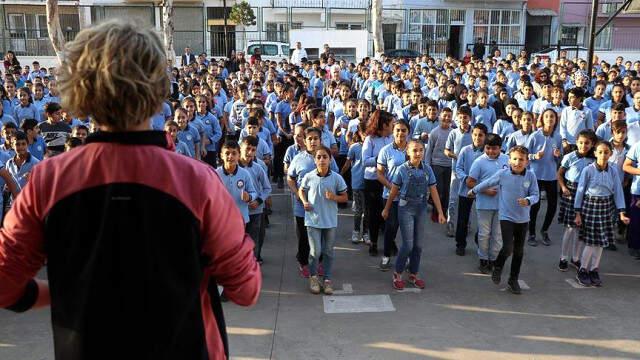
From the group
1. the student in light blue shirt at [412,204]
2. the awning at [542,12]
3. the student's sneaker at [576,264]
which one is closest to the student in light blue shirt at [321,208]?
the student in light blue shirt at [412,204]

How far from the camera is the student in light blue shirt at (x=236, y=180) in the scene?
609 centimetres

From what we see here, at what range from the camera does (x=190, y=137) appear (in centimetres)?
884

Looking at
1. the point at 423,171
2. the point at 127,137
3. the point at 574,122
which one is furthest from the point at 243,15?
the point at 127,137

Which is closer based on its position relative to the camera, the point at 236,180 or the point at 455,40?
the point at 236,180

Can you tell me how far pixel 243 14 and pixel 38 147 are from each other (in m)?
24.9

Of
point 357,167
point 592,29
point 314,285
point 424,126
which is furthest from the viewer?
point 592,29

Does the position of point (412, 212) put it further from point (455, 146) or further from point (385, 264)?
point (455, 146)

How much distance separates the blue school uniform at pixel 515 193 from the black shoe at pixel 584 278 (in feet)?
3.02

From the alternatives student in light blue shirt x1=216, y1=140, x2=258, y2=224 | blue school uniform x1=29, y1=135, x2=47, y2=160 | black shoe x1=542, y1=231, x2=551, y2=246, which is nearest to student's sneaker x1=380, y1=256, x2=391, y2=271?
student in light blue shirt x1=216, y1=140, x2=258, y2=224

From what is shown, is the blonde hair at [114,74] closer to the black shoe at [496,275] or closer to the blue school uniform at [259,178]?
the blue school uniform at [259,178]

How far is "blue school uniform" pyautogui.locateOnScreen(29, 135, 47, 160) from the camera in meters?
7.78

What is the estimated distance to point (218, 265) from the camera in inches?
68.6

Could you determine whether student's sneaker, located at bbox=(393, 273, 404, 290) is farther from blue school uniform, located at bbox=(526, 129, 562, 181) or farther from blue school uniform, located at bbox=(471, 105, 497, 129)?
blue school uniform, located at bbox=(471, 105, 497, 129)

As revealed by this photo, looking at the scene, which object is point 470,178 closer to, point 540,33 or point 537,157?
point 537,157
